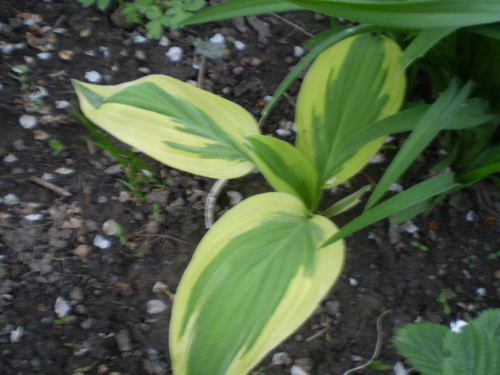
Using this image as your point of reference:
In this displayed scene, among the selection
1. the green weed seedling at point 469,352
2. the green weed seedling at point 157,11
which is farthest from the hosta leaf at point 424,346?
the green weed seedling at point 157,11

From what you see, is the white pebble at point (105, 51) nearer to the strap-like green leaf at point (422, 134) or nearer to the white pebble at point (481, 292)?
the strap-like green leaf at point (422, 134)

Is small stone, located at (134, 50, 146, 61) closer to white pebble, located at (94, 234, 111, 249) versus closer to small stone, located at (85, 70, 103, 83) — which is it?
small stone, located at (85, 70, 103, 83)

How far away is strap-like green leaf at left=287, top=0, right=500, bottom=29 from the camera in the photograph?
598 millimetres

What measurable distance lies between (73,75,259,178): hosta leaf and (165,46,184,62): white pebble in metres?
0.32

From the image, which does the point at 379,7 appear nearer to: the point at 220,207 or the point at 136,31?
the point at 220,207

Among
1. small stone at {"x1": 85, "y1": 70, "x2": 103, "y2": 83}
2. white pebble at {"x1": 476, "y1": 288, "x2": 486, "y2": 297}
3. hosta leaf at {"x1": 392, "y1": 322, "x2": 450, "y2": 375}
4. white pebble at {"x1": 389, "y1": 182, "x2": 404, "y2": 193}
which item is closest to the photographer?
hosta leaf at {"x1": 392, "y1": 322, "x2": 450, "y2": 375}

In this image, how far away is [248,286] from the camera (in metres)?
0.74

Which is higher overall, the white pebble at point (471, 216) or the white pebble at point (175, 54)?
the white pebble at point (175, 54)

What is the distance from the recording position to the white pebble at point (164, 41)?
1.25 m

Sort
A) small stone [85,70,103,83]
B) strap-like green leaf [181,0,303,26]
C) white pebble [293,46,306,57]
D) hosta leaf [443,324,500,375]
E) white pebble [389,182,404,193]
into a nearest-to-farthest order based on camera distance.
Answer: hosta leaf [443,324,500,375]
strap-like green leaf [181,0,303,26]
white pebble [389,182,404,193]
small stone [85,70,103,83]
white pebble [293,46,306,57]

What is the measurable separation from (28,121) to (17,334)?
0.54 metres

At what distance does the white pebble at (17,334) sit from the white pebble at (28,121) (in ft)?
1.67

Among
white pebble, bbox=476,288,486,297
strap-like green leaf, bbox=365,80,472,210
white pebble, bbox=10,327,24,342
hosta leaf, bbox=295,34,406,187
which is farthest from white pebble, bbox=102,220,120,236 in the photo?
white pebble, bbox=476,288,486,297

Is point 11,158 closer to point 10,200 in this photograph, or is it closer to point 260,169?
point 10,200
